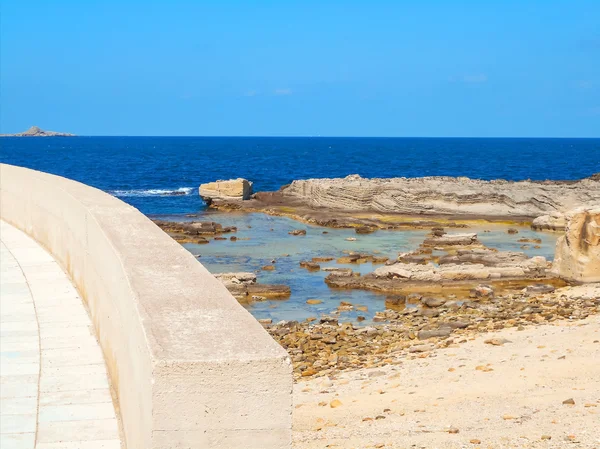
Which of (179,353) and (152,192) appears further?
(152,192)

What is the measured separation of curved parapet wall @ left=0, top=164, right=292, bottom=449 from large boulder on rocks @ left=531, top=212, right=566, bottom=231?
27.5m

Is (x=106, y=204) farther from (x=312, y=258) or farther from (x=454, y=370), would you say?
(x=312, y=258)

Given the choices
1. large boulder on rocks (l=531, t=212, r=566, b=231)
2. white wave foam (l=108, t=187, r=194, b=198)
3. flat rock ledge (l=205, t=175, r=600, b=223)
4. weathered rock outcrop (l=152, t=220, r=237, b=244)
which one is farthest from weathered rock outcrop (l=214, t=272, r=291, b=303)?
white wave foam (l=108, t=187, r=194, b=198)

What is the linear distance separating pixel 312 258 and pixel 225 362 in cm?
2136

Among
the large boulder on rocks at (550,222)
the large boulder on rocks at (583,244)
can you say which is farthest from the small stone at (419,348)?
the large boulder on rocks at (550,222)

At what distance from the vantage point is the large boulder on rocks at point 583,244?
62.0 feet

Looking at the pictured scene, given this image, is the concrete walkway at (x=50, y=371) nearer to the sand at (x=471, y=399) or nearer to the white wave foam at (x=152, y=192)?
the sand at (x=471, y=399)

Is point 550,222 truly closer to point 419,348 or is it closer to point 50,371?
point 419,348

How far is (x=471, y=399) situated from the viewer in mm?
8664

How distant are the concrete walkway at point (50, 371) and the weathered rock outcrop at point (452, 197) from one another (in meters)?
29.4

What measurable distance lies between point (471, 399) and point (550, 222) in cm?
2369

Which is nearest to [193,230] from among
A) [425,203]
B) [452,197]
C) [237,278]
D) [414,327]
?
[237,278]

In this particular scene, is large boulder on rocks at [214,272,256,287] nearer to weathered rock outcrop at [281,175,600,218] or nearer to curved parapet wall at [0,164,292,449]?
curved parapet wall at [0,164,292,449]

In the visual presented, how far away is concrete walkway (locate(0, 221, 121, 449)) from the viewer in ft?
12.9
